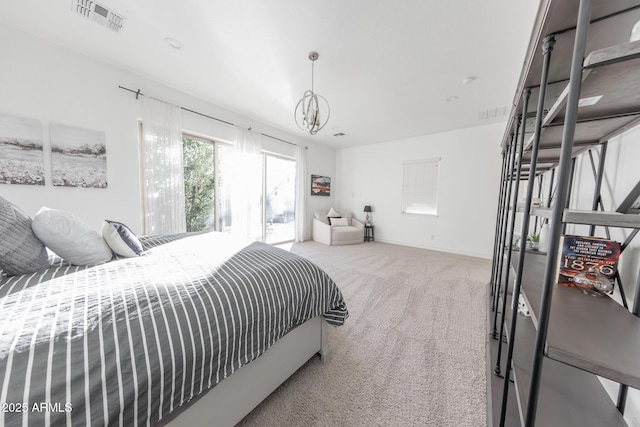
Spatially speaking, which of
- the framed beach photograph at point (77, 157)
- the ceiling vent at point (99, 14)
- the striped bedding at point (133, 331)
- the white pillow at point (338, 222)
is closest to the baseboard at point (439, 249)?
the white pillow at point (338, 222)

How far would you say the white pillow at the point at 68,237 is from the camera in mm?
1139

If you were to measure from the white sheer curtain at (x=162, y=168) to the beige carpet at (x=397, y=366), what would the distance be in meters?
2.68

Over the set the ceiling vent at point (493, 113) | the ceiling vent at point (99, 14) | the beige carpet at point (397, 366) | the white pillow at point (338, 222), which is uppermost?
the ceiling vent at point (99, 14)

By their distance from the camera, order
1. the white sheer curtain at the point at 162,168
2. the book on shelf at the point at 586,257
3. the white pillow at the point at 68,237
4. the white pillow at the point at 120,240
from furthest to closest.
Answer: the white sheer curtain at the point at 162,168 → the white pillow at the point at 120,240 → the white pillow at the point at 68,237 → the book on shelf at the point at 586,257

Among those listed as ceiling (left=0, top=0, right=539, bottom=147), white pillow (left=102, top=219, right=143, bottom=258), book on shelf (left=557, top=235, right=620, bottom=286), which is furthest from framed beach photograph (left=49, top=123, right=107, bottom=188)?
book on shelf (left=557, top=235, right=620, bottom=286)

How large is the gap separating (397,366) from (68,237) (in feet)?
7.26

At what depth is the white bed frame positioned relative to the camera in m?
0.91

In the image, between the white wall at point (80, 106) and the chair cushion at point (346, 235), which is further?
the chair cushion at point (346, 235)

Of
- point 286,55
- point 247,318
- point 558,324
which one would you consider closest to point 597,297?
point 558,324

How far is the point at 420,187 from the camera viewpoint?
4949 millimetres

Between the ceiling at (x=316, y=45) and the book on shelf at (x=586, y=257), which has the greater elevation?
the ceiling at (x=316, y=45)

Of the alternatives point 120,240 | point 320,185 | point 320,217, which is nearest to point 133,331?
point 120,240

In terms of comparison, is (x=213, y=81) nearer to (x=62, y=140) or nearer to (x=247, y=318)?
(x=62, y=140)

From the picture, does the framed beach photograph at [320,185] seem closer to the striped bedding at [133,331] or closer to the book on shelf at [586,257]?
the striped bedding at [133,331]
